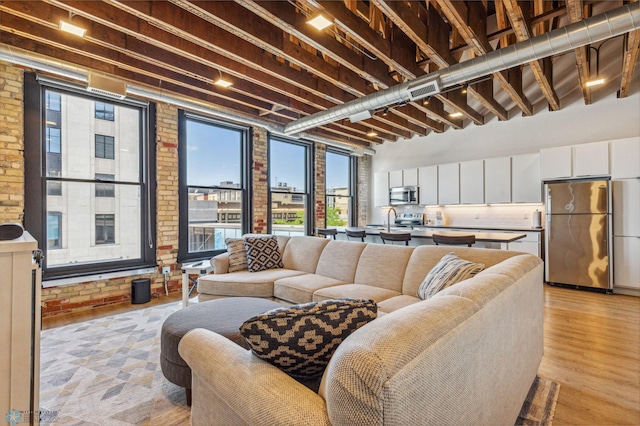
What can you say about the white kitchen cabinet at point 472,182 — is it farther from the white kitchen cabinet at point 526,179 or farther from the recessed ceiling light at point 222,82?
the recessed ceiling light at point 222,82

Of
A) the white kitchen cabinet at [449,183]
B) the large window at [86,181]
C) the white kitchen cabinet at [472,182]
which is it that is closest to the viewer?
the large window at [86,181]

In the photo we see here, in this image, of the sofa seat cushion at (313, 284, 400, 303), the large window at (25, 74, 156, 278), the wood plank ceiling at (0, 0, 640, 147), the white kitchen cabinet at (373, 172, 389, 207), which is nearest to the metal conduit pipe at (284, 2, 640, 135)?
the wood plank ceiling at (0, 0, 640, 147)

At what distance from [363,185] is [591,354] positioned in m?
6.13

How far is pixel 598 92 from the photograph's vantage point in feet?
16.1

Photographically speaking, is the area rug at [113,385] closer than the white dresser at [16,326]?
No

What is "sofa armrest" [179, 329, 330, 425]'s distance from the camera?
87 cm

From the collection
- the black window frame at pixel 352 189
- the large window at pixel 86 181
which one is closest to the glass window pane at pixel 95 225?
the large window at pixel 86 181

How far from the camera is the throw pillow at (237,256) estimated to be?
375 cm

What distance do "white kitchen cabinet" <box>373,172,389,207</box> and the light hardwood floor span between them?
4.08 meters

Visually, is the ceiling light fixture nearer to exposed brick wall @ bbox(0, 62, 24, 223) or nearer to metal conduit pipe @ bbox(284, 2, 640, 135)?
exposed brick wall @ bbox(0, 62, 24, 223)

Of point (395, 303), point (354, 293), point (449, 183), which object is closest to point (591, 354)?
point (395, 303)

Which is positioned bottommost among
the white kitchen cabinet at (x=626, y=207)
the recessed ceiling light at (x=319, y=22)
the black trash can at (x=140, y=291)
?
the black trash can at (x=140, y=291)

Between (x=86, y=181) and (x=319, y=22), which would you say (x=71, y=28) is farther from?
(x=319, y=22)

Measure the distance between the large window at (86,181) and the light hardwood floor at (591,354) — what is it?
0.78 metres
